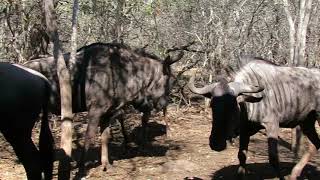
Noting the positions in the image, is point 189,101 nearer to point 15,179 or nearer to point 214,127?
point 15,179

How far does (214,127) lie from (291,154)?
406 centimetres

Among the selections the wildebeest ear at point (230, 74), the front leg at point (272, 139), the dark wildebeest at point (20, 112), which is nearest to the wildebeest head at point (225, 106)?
the wildebeest ear at point (230, 74)

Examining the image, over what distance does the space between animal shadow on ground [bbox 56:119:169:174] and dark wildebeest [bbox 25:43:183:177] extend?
0.87 meters

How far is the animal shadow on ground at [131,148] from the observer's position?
8763 mm

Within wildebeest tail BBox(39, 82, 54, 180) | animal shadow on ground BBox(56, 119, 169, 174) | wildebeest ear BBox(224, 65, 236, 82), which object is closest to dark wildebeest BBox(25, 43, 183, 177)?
animal shadow on ground BBox(56, 119, 169, 174)

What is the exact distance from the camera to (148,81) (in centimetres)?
859

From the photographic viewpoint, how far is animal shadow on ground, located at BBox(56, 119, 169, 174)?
8.76 meters

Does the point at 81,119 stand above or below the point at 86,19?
below

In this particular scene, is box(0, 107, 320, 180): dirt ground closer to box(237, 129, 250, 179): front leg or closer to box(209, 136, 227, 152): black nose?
box(237, 129, 250, 179): front leg

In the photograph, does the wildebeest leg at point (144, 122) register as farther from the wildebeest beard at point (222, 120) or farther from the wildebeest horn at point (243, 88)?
the wildebeest beard at point (222, 120)

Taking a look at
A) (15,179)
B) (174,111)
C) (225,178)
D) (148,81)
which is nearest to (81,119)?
(174,111)

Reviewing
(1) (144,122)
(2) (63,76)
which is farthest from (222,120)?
(1) (144,122)

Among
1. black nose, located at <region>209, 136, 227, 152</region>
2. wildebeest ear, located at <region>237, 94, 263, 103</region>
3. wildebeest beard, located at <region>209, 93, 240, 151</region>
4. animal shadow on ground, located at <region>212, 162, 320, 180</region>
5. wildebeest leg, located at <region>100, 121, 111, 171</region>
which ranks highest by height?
wildebeest ear, located at <region>237, 94, 263, 103</region>

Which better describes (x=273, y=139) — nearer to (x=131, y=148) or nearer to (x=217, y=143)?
(x=217, y=143)
